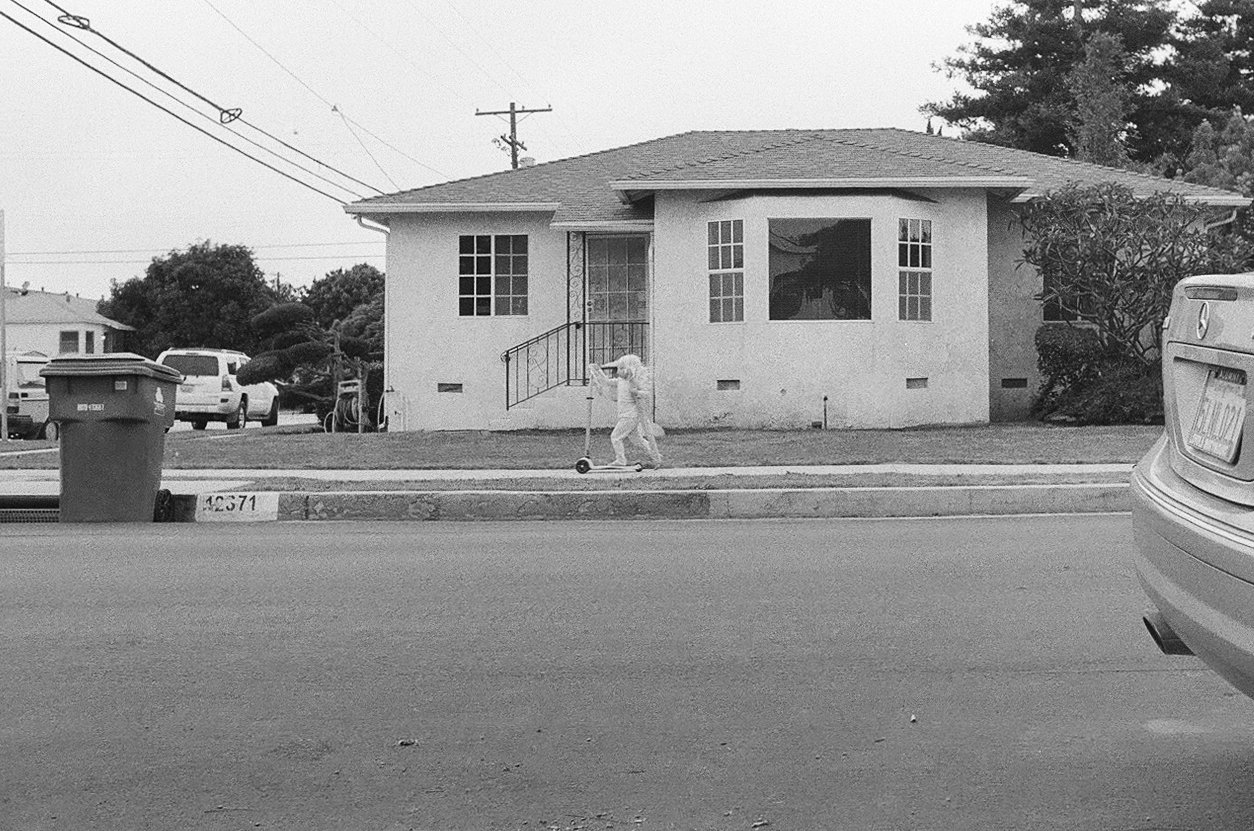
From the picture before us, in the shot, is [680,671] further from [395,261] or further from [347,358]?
[347,358]

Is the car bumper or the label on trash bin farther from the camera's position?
the label on trash bin

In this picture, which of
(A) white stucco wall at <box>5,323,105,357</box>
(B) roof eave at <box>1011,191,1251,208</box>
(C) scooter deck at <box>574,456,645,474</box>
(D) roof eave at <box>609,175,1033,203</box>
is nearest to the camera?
(C) scooter deck at <box>574,456,645,474</box>

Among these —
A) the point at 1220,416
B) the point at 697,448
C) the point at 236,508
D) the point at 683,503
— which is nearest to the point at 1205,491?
the point at 1220,416

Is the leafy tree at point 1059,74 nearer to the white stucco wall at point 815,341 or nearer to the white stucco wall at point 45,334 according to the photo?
the white stucco wall at point 815,341

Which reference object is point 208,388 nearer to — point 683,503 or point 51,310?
point 683,503

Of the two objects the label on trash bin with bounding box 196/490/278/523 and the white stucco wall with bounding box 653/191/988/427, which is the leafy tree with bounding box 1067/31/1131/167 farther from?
the label on trash bin with bounding box 196/490/278/523

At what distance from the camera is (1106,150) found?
126ft

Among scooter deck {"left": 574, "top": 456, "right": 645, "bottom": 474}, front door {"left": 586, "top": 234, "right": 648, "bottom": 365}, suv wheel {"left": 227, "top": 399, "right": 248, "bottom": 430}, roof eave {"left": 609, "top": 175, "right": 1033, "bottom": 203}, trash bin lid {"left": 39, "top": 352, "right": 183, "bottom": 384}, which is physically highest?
roof eave {"left": 609, "top": 175, "right": 1033, "bottom": 203}

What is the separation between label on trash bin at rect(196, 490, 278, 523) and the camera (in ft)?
39.9

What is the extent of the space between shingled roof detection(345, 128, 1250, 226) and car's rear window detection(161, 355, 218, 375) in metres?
9.23

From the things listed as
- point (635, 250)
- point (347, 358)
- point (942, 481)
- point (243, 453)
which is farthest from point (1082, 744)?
point (347, 358)

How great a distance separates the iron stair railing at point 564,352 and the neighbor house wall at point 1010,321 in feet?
19.0

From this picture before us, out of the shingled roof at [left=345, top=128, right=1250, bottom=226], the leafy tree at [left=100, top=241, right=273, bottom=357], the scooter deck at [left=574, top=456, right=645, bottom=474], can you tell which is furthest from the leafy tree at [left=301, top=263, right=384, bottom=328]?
the scooter deck at [left=574, top=456, right=645, bottom=474]

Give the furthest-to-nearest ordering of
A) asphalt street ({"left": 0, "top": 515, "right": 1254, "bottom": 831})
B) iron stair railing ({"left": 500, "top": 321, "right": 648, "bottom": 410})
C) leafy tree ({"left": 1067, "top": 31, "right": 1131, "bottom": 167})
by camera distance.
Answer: leafy tree ({"left": 1067, "top": 31, "right": 1131, "bottom": 167}) → iron stair railing ({"left": 500, "top": 321, "right": 648, "bottom": 410}) → asphalt street ({"left": 0, "top": 515, "right": 1254, "bottom": 831})
